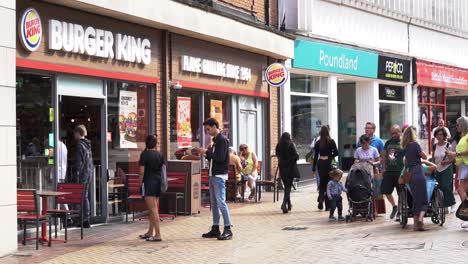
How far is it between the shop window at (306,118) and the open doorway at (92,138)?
29.1 ft

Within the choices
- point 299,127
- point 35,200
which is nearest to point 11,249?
point 35,200

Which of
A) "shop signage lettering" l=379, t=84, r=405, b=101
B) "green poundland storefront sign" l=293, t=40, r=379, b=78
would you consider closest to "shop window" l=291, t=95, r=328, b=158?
"green poundland storefront sign" l=293, t=40, r=379, b=78

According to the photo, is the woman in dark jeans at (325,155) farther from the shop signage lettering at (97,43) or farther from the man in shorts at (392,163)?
the shop signage lettering at (97,43)

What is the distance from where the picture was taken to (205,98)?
16.6m

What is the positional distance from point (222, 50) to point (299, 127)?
5.12m

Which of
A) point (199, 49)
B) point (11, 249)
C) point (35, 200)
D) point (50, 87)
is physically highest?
point (199, 49)

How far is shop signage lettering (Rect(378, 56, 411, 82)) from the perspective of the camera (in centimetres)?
2488

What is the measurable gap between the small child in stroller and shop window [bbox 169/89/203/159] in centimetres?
372

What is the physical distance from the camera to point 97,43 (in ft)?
41.2

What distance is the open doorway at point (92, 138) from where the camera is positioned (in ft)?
40.4

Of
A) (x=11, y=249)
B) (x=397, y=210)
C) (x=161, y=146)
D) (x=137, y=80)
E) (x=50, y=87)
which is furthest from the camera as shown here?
(x=161, y=146)

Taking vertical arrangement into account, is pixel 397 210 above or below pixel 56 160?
below

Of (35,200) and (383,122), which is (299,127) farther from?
(35,200)

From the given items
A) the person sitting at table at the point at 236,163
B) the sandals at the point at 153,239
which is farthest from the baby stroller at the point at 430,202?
the person sitting at table at the point at 236,163
